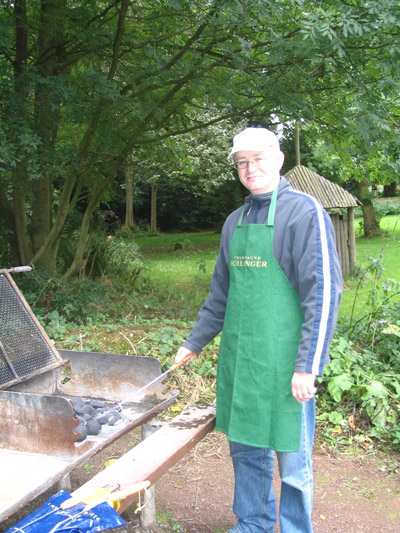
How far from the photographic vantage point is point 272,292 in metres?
2.31

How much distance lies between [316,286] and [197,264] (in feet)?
28.4

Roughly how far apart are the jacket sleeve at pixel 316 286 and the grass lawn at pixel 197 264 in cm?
272

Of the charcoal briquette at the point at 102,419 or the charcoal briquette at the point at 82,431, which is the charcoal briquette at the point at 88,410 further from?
the charcoal briquette at the point at 82,431

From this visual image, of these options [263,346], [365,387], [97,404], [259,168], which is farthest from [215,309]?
[365,387]

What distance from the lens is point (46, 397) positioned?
2.47 m

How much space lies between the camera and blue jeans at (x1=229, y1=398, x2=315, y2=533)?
91.9 inches

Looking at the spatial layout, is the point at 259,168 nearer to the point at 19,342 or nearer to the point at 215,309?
the point at 215,309

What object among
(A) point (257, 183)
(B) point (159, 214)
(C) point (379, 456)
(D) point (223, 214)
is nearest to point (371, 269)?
(C) point (379, 456)

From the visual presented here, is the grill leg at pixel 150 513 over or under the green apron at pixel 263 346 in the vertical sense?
under

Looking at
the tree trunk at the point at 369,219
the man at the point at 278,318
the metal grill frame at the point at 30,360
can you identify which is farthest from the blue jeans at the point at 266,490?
the tree trunk at the point at 369,219

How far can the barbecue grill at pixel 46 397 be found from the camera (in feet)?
8.02

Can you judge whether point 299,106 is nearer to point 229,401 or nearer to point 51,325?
point 51,325

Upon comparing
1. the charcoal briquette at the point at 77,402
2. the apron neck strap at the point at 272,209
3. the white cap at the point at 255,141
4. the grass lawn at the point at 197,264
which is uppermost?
the white cap at the point at 255,141

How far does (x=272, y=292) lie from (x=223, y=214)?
76.4 ft
